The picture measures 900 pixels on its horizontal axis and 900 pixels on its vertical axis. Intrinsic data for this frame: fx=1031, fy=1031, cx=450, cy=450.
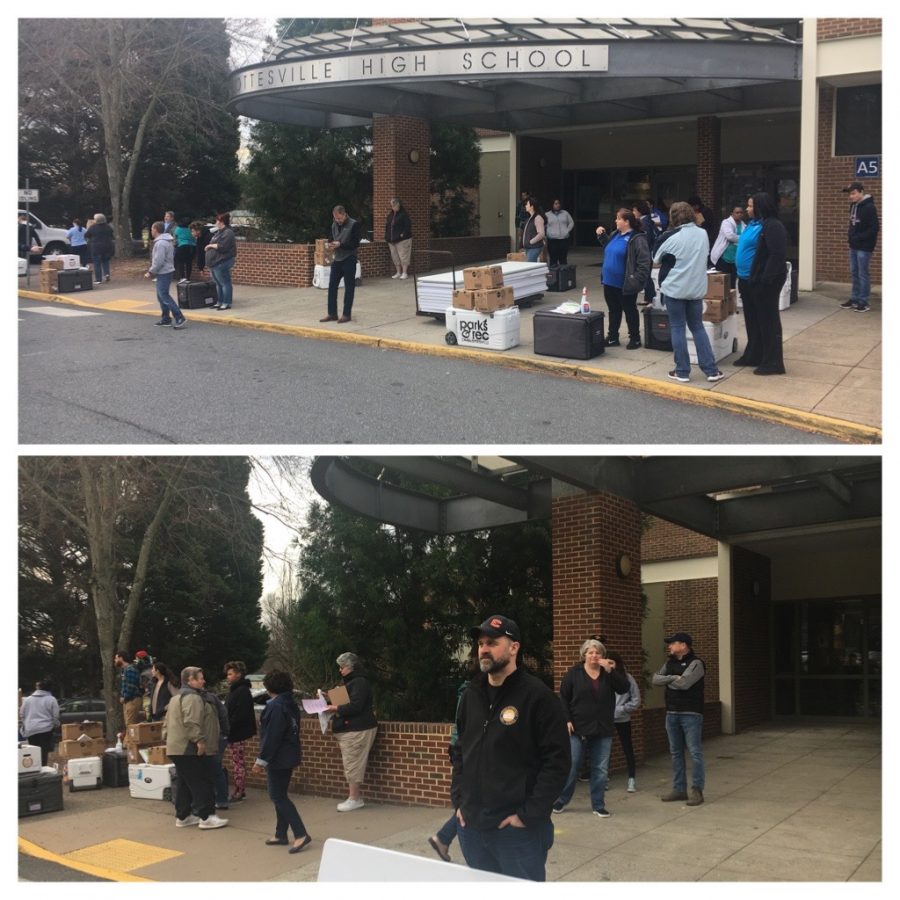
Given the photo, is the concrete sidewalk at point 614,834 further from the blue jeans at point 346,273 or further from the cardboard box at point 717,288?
the blue jeans at point 346,273

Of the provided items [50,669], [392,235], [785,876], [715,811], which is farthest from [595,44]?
[50,669]

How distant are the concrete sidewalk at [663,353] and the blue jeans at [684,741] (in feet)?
10.4

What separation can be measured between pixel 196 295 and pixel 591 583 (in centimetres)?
926

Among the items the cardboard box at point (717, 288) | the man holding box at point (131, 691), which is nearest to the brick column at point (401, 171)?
the cardboard box at point (717, 288)

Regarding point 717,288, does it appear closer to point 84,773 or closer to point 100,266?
point 84,773

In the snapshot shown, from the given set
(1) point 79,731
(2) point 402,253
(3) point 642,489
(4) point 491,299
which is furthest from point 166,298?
(3) point 642,489

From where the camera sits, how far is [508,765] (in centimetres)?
521

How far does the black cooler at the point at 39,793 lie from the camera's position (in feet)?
30.2

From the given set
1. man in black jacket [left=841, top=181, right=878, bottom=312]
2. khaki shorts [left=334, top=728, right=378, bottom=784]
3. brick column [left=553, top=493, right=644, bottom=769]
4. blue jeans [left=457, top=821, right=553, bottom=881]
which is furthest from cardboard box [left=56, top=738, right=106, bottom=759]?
man in black jacket [left=841, top=181, right=878, bottom=312]

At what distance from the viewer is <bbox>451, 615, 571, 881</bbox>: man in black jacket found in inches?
202

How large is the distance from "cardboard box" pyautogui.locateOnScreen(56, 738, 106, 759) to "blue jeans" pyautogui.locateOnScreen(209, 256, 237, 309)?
7493 mm

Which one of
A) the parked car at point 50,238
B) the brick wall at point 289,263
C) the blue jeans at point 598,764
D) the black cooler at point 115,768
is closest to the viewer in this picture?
the blue jeans at point 598,764

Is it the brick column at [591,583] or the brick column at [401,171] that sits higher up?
the brick column at [401,171]

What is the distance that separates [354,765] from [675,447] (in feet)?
13.5
